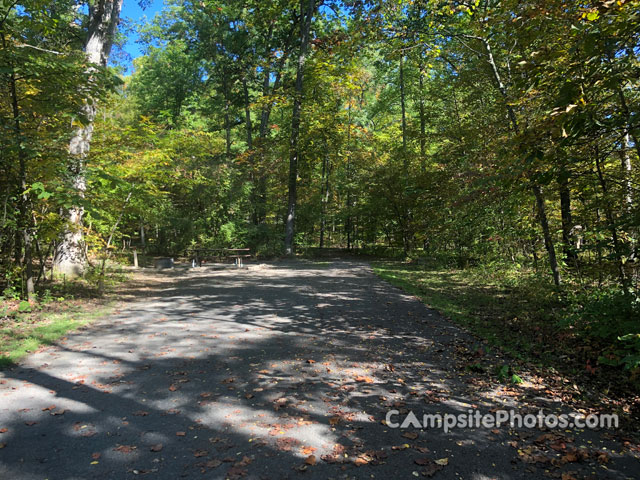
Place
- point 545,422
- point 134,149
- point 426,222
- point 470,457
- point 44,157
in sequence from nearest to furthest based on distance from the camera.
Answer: point 470,457 < point 545,422 < point 44,157 < point 134,149 < point 426,222

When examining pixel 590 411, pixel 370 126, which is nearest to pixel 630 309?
pixel 590 411

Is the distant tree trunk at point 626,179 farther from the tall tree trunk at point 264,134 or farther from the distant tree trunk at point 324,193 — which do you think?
the distant tree trunk at point 324,193

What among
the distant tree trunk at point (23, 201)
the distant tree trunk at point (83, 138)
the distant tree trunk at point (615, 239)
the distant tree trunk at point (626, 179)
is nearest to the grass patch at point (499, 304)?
the distant tree trunk at point (615, 239)

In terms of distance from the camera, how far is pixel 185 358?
4.78 meters

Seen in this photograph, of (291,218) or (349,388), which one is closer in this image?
(349,388)

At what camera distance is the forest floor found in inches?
103

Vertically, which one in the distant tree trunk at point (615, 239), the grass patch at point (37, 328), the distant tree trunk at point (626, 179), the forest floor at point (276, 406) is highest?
the distant tree trunk at point (626, 179)

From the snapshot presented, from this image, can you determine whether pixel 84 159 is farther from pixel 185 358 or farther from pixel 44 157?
pixel 185 358

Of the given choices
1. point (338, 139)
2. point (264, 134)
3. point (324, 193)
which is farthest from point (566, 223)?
point (324, 193)

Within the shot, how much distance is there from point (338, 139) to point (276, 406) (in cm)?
2059

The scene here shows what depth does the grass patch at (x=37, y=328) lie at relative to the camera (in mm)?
4887

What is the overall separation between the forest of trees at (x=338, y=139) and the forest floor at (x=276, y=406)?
7.26 ft

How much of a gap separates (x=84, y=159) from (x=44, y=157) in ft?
2.36

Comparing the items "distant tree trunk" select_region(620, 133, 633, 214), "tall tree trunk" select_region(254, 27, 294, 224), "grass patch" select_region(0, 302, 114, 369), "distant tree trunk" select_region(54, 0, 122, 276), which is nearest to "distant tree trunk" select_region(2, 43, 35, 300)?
"grass patch" select_region(0, 302, 114, 369)
